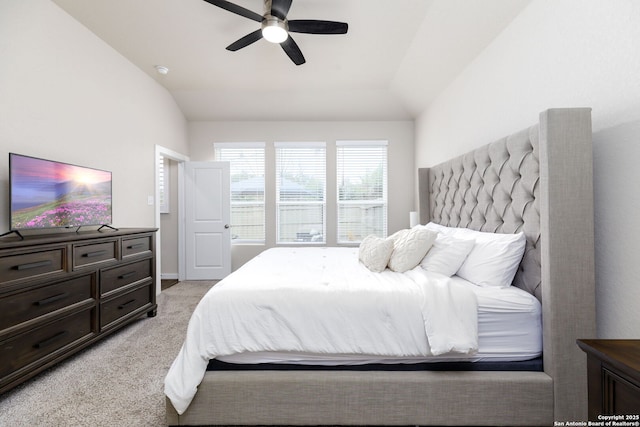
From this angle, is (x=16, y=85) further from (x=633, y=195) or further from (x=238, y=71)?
(x=633, y=195)

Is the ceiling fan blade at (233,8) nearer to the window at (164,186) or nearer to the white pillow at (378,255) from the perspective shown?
the white pillow at (378,255)

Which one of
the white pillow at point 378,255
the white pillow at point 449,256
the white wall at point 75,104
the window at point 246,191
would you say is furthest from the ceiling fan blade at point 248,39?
the window at point 246,191

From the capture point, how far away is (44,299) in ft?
6.11

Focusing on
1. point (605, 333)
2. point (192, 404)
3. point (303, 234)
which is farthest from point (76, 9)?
point (605, 333)

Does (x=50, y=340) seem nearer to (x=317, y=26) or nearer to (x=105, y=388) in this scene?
(x=105, y=388)

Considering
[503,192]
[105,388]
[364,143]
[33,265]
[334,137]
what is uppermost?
[334,137]

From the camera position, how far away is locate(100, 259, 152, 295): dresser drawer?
2364mm

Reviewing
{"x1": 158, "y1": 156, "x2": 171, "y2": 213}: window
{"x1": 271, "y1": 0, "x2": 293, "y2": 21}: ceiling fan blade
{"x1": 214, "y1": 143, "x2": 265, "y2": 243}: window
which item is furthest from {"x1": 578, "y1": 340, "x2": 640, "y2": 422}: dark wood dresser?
{"x1": 158, "y1": 156, "x2": 171, "y2": 213}: window

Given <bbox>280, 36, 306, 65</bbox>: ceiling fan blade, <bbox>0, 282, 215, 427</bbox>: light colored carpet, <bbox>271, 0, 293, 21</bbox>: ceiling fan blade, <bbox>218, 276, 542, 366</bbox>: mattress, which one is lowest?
<bbox>0, 282, 215, 427</bbox>: light colored carpet

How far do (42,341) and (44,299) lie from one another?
0.27 metres

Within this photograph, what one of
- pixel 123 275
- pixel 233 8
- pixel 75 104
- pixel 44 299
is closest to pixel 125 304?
pixel 123 275

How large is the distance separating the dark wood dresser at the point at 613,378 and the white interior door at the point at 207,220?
433 centimetres

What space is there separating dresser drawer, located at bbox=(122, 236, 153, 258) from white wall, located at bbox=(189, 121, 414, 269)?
76.6 inches

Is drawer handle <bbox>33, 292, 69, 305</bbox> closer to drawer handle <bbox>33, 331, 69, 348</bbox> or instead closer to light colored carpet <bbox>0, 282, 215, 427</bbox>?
drawer handle <bbox>33, 331, 69, 348</bbox>
